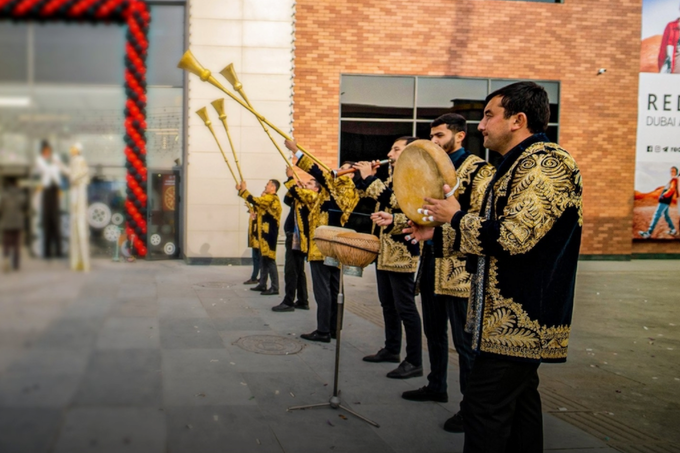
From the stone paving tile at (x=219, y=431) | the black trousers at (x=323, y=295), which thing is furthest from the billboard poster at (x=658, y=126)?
the stone paving tile at (x=219, y=431)

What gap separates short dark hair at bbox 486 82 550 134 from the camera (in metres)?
2.58

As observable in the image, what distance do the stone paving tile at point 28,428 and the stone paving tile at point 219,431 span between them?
2262mm

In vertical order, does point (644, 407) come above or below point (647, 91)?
below

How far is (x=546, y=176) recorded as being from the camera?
238 centimetres

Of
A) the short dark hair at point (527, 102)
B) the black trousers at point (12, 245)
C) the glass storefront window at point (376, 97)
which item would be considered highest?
the glass storefront window at point (376, 97)

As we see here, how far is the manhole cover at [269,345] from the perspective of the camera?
5.81 metres

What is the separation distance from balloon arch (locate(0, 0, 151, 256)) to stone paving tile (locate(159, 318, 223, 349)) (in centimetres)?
469

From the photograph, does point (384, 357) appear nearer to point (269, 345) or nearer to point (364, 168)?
point (269, 345)

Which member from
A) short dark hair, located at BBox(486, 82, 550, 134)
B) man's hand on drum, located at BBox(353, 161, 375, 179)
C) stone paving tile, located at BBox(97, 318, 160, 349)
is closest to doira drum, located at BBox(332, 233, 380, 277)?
man's hand on drum, located at BBox(353, 161, 375, 179)

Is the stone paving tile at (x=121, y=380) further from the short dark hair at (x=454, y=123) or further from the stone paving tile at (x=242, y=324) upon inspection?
the stone paving tile at (x=242, y=324)

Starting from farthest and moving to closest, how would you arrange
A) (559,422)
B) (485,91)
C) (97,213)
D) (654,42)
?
(654,42), (485,91), (559,422), (97,213)

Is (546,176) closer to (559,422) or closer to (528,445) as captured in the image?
(528,445)

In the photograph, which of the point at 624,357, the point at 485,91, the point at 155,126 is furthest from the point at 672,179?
the point at 155,126

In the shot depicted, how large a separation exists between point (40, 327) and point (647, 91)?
16.7m
